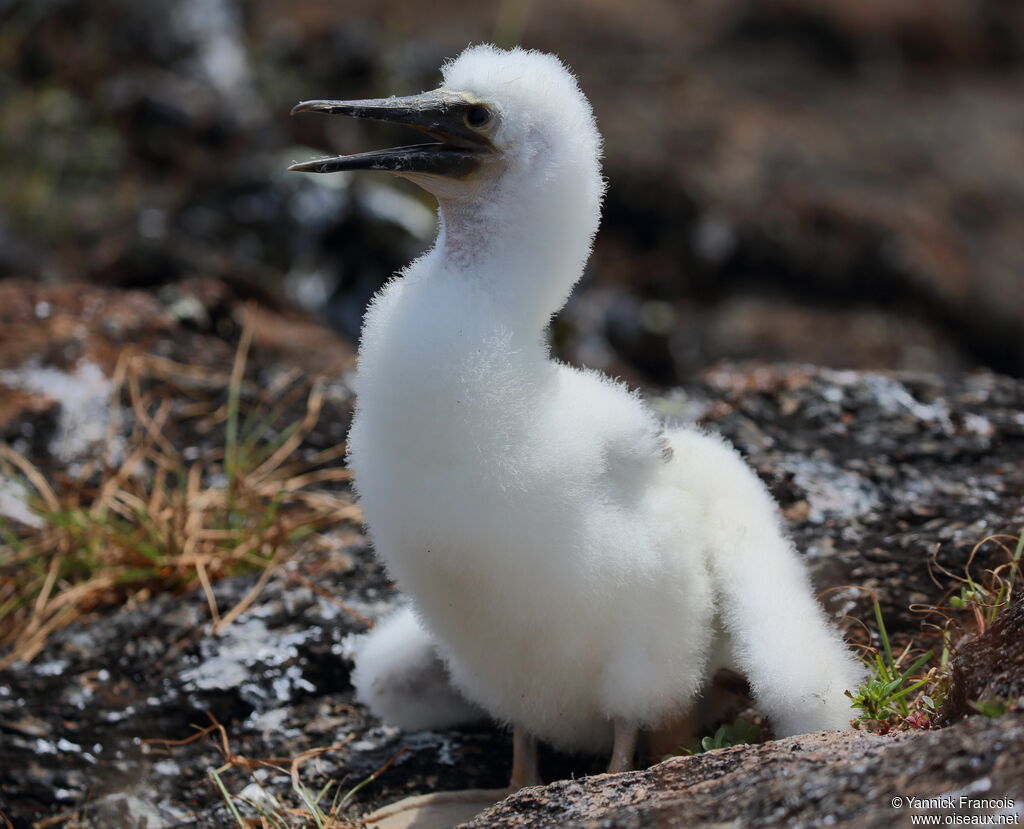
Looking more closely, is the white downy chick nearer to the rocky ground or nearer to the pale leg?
the rocky ground

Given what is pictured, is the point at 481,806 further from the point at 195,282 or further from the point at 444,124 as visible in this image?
the point at 195,282

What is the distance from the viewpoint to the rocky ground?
3.53 meters

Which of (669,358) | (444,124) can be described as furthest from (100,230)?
(444,124)

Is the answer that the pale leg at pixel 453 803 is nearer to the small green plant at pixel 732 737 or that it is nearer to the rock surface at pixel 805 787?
the small green plant at pixel 732 737

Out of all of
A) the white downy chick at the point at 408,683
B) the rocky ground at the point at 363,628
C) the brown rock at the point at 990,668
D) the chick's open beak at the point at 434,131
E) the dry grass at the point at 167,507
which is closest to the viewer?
the brown rock at the point at 990,668

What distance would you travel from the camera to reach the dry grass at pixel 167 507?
14.6 ft

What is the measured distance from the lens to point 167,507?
4750mm

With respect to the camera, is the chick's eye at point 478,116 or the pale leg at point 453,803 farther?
the pale leg at point 453,803

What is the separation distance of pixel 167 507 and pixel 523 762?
2.03 meters

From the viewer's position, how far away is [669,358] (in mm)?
8445

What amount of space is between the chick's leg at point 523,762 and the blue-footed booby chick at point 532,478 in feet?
→ 0.39

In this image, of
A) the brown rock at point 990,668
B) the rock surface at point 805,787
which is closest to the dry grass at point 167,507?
the rock surface at point 805,787

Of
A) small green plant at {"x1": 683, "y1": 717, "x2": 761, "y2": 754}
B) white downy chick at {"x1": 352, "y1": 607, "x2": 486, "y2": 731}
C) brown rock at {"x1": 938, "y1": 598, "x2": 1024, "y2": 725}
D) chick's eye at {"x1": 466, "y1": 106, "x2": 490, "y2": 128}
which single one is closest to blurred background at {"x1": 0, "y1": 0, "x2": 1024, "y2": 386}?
white downy chick at {"x1": 352, "y1": 607, "x2": 486, "y2": 731}

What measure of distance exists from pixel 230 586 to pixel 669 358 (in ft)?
15.5
